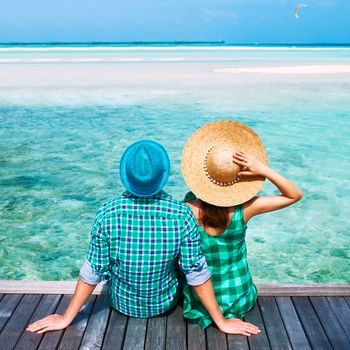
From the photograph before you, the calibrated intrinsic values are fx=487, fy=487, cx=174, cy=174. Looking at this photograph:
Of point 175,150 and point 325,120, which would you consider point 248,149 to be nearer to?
point 175,150

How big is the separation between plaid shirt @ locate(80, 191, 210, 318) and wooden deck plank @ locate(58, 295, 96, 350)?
0.36 metres

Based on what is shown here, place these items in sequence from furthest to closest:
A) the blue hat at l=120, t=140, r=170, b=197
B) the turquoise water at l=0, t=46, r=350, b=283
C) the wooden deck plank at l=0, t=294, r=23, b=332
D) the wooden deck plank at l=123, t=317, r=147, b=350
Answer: the turquoise water at l=0, t=46, r=350, b=283
the wooden deck plank at l=0, t=294, r=23, b=332
the wooden deck plank at l=123, t=317, r=147, b=350
the blue hat at l=120, t=140, r=170, b=197

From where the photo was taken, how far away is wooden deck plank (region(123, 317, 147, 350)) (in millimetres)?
2540

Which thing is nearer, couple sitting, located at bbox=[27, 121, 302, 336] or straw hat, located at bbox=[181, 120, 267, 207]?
couple sitting, located at bbox=[27, 121, 302, 336]

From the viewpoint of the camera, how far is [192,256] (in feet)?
7.91

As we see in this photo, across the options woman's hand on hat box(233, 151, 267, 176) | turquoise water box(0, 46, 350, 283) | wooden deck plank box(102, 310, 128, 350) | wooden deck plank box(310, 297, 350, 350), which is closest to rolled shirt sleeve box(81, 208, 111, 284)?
wooden deck plank box(102, 310, 128, 350)

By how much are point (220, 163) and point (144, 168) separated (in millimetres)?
439

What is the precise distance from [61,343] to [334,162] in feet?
23.0

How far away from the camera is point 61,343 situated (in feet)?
8.40

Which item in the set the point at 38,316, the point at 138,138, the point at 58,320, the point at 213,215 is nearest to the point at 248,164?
the point at 213,215

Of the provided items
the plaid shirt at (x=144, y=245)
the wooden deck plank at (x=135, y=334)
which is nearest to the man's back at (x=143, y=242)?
the plaid shirt at (x=144, y=245)

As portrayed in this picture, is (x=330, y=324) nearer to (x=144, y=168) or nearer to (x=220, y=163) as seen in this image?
(x=220, y=163)

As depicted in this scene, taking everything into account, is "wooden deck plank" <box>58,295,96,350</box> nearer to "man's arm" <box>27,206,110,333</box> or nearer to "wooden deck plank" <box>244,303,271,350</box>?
"man's arm" <box>27,206,110,333</box>

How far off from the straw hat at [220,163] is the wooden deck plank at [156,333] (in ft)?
2.58
